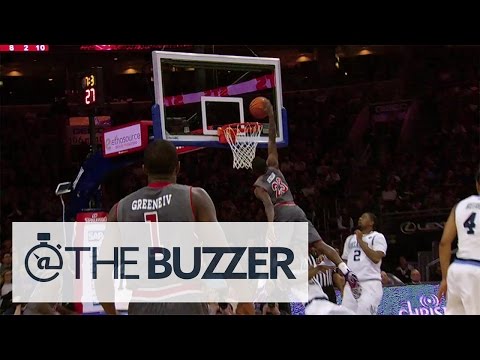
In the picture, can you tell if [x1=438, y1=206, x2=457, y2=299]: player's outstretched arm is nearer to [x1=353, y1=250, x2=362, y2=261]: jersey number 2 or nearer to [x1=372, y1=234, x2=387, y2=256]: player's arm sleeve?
[x1=372, y1=234, x2=387, y2=256]: player's arm sleeve

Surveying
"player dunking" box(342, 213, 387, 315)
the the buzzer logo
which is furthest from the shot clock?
the the buzzer logo

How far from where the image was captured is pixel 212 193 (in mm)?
17250

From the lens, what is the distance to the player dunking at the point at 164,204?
4590mm

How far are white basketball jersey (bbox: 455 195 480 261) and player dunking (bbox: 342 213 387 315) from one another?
274 cm

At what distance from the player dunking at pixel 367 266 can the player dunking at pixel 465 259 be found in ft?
Result: 8.63

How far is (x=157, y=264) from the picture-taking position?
4887 mm

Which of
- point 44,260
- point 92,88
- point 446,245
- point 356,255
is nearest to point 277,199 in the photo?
point 356,255

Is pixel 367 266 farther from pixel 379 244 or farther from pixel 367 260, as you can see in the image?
pixel 379 244

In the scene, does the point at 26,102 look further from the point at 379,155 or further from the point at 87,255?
the point at 87,255

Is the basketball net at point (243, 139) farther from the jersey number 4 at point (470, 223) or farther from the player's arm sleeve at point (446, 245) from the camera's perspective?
the jersey number 4 at point (470, 223)

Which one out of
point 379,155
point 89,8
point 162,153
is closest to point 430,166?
point 379,155

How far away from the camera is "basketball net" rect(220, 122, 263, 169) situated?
10.1 metres

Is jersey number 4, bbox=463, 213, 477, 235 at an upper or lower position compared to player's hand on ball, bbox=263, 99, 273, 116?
lower
